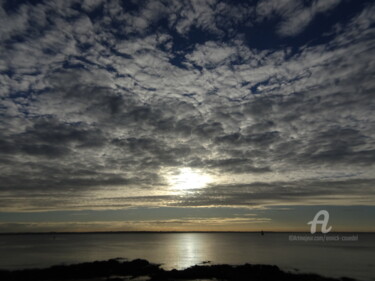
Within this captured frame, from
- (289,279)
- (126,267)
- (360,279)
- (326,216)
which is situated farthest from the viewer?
(326,216)

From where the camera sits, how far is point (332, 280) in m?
46.3

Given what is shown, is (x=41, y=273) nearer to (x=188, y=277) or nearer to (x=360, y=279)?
(x=188, y=277)

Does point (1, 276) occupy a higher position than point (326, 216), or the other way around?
point (326, 216)

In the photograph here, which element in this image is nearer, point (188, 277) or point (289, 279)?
point (289, 279)

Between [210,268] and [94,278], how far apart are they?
62.9 ft

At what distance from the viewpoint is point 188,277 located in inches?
1863

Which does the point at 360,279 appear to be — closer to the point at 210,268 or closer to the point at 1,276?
the point at 210,268

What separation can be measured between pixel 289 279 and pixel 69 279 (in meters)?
32.5

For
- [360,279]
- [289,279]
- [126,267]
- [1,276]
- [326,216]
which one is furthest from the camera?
[326,216]

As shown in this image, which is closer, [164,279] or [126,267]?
[164,279]

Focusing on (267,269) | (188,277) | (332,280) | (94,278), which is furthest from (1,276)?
(332,280)

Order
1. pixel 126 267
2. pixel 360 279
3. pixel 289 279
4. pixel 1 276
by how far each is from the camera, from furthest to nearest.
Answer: pixel 126 267 < pixel 360 279 < pixel 1 276 < pixel 289 279

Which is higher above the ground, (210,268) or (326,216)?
(326,216)

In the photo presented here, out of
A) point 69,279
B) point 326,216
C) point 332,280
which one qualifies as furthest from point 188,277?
point 326,216
